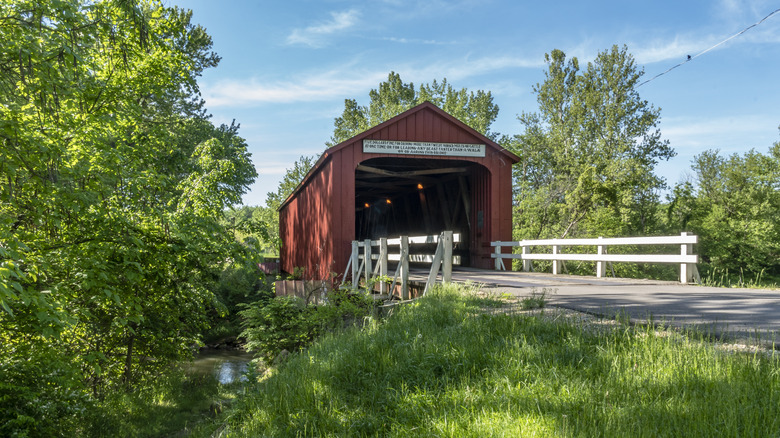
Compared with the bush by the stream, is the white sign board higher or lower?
higher

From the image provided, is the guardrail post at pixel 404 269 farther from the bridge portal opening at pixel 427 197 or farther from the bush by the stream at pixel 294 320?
the bridge portal opening at pixel 427 197

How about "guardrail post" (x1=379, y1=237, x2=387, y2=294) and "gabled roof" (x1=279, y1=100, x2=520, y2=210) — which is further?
"gabled roof" (x1=279, y1=100, x2=520, y2=210)

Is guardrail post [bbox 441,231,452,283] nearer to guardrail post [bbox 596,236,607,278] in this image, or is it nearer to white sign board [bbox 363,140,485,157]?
guardrail post [bbox 596,236,607,278]

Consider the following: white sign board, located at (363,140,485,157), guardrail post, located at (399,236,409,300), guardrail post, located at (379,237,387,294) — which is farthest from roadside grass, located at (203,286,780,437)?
white sign board, located at (363,140,485,157)

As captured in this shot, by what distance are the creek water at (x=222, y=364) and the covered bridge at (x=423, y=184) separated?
118 inches

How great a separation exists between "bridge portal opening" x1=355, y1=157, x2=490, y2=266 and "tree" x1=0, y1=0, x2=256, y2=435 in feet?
19.4

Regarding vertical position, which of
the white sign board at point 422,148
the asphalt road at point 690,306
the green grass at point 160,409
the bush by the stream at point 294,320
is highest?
the white sign board at point 422,148

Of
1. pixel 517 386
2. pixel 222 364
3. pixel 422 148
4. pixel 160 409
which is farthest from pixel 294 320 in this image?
pixel 222 364

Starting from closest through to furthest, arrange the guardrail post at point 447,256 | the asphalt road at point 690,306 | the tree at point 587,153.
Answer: the asphalt road at point 690,306 < the guardrail post at point 447,256 < the tree at point 587,153

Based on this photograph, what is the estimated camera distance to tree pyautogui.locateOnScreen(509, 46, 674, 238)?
2492 centimetres

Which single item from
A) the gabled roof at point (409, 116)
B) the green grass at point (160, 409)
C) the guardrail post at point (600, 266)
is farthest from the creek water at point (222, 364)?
the guardrail post at point (600, 266)

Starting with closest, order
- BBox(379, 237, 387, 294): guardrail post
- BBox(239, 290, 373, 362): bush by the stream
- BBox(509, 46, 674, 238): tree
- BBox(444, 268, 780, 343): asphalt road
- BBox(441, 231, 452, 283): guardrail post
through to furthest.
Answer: BBox(444, 268, 780, 343): asphalt road
BBox(441, 231, 452, 283): guardrail post
BBox(239, 290, 373, 362): bush by the stream
BBox(379, 237, 387, 294): guardrail post
BBox(509, 46, 674, 238): tree

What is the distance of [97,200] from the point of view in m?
5.56

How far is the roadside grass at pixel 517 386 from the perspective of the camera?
8.48 ft
